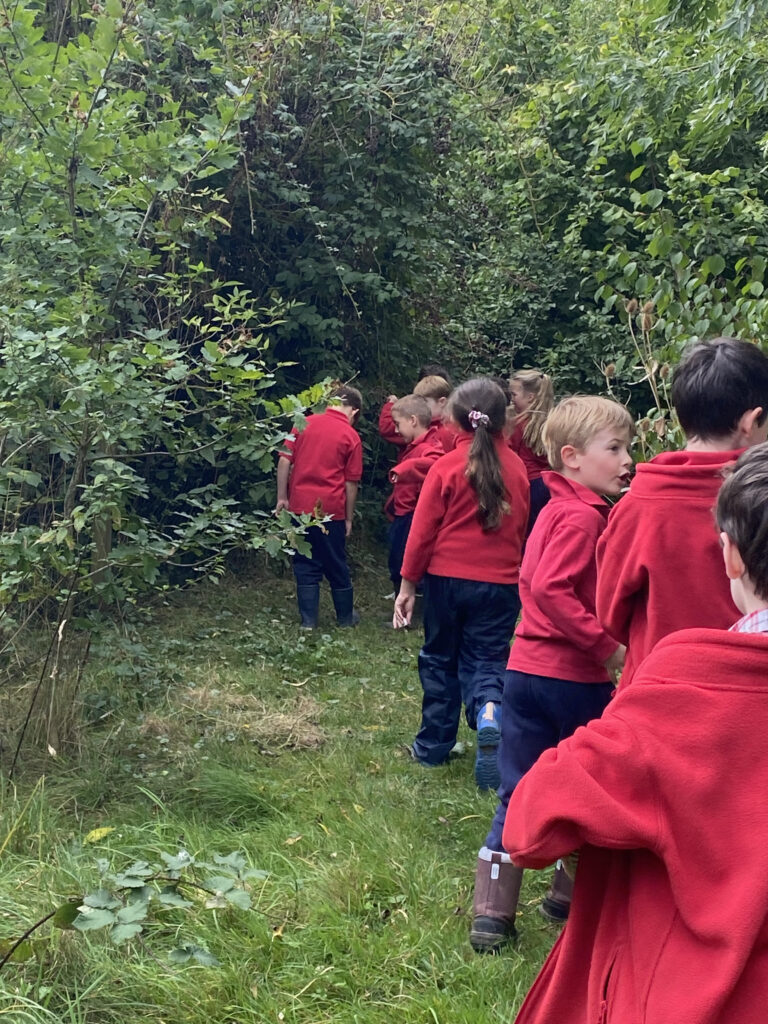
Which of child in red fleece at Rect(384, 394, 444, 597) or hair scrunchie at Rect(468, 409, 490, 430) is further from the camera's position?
child in red fleece at Rect(384, 394, 444, 597)

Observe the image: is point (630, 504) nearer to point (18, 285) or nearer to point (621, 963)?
point (621, 963)

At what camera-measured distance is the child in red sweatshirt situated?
3244mm

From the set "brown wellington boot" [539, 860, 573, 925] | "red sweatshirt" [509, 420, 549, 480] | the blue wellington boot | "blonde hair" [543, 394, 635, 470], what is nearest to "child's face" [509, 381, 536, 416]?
"red sweatshirt" [509, 420, 549, 480]

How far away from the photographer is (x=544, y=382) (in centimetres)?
646

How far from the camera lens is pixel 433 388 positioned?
325 inches

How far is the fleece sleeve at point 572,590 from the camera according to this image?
3.19 m

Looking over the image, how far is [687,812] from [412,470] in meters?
6.08

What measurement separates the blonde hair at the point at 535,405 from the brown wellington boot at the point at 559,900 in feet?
9.61

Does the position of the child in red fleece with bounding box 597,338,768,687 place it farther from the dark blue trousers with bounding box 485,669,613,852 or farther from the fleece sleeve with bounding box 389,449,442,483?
the fleece sleeve with bounding box 389,449,442,483

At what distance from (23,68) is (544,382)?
11.7 feet

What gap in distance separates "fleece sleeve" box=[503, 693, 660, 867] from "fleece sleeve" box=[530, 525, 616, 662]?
1.59m

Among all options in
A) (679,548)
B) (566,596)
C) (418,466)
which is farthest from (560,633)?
(418,466)

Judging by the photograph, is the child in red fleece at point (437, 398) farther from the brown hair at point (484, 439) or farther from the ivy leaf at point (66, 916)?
the ivy leaf at point (66, 916)

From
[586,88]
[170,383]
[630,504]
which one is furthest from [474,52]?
[630,504]
